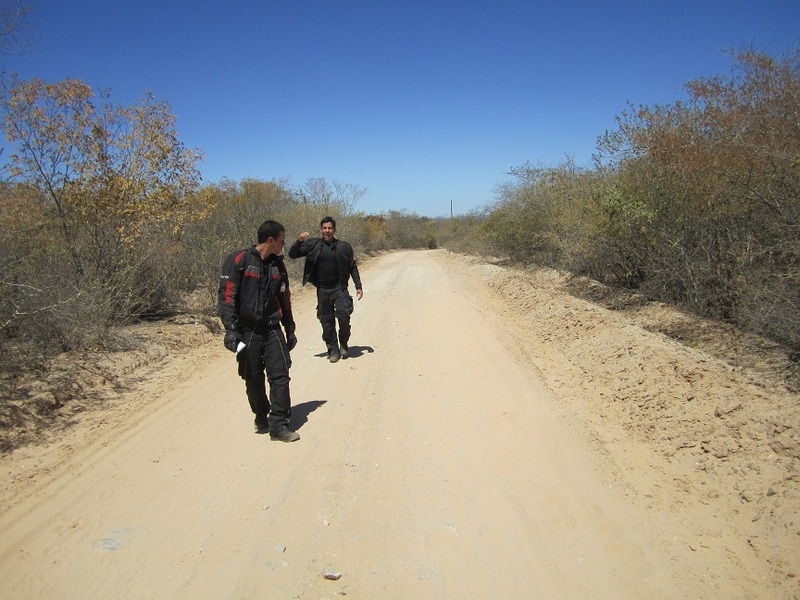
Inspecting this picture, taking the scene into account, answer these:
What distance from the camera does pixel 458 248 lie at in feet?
119

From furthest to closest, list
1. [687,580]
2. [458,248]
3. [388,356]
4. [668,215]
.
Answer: [458,248] < [668,215] < [388,356] < [687,580]

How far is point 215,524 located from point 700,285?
805 cm

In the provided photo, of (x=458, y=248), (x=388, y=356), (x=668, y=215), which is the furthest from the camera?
(x=458, y=248)

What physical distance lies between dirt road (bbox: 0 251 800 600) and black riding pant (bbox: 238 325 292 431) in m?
0.29

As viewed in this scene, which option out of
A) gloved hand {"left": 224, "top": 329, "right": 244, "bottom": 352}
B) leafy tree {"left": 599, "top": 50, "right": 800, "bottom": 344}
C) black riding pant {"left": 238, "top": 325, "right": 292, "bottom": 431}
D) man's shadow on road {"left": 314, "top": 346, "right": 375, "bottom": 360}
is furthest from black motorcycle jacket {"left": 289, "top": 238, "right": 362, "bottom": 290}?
leafy tree {"left": 599, "top": 50, "right": 800, "bottom": 344}

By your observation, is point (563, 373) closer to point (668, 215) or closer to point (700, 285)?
Result: point (700, 285)

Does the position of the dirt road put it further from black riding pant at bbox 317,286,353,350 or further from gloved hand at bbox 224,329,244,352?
black riding pant at bbox 317,286,353,350

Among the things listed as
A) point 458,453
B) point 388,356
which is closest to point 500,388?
point 458,453

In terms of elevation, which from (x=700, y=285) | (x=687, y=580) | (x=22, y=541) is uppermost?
(x=700, y=285)

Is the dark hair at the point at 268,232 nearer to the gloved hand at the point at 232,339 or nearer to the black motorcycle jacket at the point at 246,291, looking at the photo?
the black motorcycle jacket at the point at 246,291

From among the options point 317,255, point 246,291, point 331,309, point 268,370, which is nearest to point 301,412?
point 268,370

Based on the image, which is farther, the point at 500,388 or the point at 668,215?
the point at 668,215

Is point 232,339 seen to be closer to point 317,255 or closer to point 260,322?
point 260,322

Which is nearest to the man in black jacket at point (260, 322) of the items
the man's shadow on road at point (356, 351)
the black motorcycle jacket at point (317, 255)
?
the black motorcycle jacket at point (317, 255)
